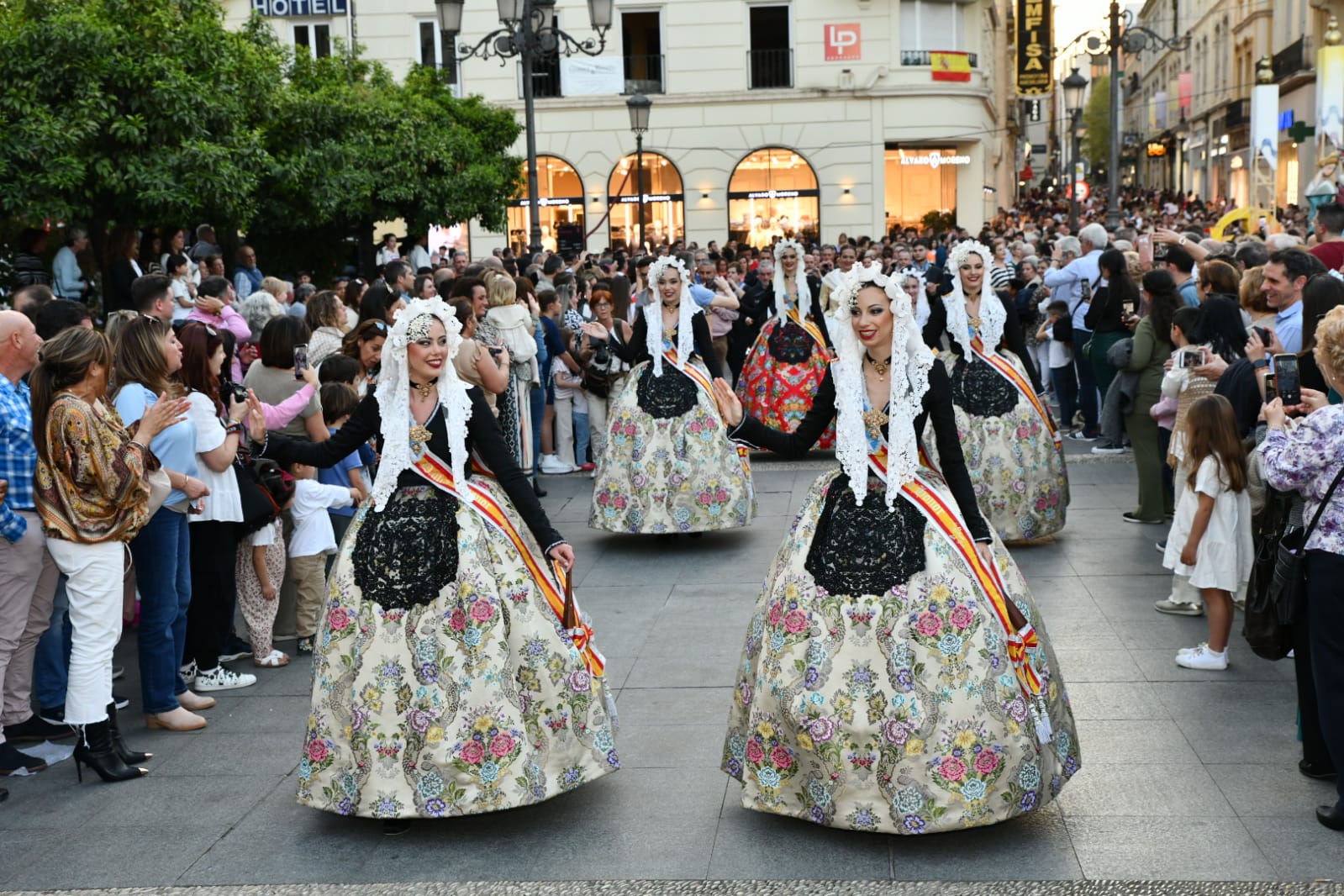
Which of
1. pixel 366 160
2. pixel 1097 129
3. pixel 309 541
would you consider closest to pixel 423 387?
pixel 309 541

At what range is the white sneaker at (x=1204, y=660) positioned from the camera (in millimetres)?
6930

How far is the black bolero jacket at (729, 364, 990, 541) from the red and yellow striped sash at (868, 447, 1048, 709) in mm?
76

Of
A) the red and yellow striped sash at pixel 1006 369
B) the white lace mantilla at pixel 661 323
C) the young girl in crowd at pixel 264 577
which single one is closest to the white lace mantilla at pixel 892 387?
the young girl in crowd at pixel 264 577

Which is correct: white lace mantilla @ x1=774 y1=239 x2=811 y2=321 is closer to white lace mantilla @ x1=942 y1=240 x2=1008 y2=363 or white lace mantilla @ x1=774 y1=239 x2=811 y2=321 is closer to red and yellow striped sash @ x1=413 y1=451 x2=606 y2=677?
white lace mantilla @ x1=942 y1=240 x2=1008 y2=363

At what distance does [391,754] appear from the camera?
5055mm

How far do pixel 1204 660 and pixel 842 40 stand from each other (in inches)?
1110

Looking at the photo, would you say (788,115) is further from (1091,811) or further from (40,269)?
(1091,811)

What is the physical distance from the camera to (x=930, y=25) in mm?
33750

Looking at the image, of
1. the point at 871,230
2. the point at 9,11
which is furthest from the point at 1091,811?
the point at 871,230

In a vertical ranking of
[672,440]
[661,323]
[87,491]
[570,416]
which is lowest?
[570,416]

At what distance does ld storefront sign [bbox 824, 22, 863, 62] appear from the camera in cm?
3319

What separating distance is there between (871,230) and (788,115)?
3.20 metres

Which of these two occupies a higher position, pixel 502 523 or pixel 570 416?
pixel 502 523

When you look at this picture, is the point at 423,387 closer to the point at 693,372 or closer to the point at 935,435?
the point at 935,435
